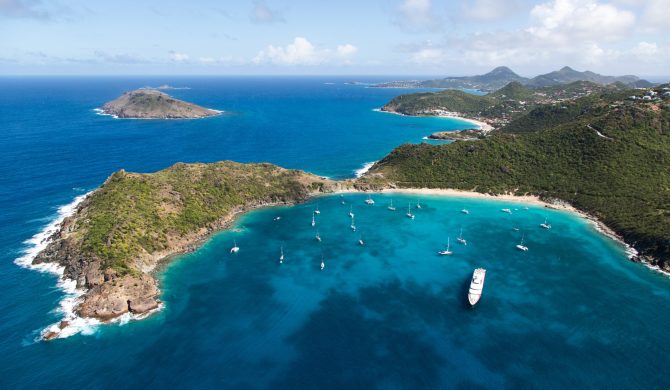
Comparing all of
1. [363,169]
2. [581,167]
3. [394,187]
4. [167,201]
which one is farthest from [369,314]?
[581,167]

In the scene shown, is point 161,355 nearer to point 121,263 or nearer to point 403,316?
point 121,263

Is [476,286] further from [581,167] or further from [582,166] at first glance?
[582,166]

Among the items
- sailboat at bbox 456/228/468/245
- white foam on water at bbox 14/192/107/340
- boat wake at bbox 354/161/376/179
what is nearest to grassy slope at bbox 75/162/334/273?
white foam on water at bbox 14/192/107/340

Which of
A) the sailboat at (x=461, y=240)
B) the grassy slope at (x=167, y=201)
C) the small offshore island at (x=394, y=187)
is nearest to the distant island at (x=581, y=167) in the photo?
the small offshore island at (x=394, y=187)

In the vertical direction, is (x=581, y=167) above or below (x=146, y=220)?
above

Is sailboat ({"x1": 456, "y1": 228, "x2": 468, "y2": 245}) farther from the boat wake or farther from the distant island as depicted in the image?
the boat wake

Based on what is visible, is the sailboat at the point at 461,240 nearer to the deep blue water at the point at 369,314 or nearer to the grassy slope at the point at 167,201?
the deep blue water at the point at 369,314
